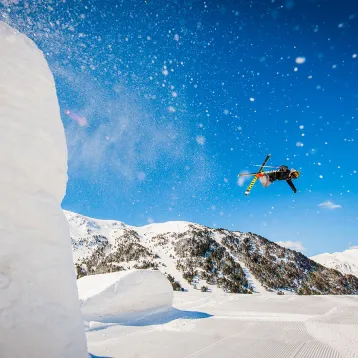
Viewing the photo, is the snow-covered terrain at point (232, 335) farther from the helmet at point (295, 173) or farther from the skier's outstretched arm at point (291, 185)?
the skier's outstretched arm at point (291, 185)

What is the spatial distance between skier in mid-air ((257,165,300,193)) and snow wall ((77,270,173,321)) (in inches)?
352

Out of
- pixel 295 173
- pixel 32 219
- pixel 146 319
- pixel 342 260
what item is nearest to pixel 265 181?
pixel 295 173

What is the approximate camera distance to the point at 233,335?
18.2 ft

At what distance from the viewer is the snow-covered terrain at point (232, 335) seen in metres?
4.45

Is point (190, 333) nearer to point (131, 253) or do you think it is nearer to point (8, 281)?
point (8, 281)

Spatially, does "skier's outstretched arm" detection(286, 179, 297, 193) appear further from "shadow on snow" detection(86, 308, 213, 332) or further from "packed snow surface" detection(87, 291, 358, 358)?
"shadow on snow" detection(86, 308, 213, 332)

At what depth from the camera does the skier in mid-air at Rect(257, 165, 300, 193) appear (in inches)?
563

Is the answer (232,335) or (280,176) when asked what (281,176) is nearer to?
(280,176)

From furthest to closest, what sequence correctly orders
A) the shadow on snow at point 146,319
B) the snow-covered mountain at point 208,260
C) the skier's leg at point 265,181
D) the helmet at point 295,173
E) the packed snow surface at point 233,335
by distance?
the snow-covered mountain at point 208,260
the skier's leg at point 265,181
the helmet at point 295,173
the shadow on snow at point 146,319
the packed snow surface at point 233,335

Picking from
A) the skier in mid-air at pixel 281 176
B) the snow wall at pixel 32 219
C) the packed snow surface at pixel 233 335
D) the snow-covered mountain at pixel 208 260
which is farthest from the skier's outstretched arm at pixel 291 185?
the snow-covered mountain at pixel 208 260

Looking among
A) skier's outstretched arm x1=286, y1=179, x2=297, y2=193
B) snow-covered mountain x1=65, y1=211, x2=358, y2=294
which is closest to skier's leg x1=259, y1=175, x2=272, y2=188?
skier's outstretched arm x1=286, y1=179, x2=297, y2=193

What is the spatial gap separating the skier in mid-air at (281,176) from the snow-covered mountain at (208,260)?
21.7 meters

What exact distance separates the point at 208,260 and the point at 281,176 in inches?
1271

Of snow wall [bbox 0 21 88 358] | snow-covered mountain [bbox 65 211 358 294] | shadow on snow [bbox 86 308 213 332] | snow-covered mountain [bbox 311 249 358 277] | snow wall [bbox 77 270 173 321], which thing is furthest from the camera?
snow-covered mountain [bbox 311 249 358 277]
